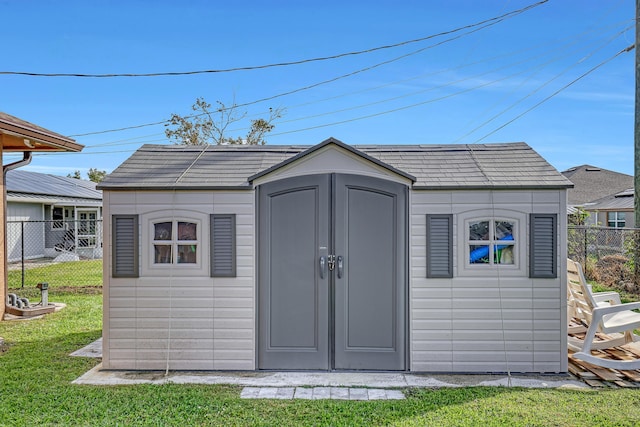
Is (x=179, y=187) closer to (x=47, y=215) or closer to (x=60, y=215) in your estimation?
(x=47, y=215)

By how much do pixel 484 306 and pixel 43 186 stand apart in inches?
768

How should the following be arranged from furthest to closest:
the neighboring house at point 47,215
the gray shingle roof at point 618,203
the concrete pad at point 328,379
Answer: the gray shingle roof at point 618,203, the neighboring house at point 47,215, the concrete pad at point 328,379

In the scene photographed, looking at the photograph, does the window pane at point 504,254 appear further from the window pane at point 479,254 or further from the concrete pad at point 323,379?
the concrete pad at point 323,379

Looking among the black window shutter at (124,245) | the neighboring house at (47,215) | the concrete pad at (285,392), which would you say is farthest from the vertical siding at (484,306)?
the neighboring house at (47,215)

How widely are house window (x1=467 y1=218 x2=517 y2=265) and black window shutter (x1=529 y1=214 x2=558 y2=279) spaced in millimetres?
181

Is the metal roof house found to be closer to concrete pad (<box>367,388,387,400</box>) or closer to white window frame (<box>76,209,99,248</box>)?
concrete pad (<box>367,388,387,400</box>)

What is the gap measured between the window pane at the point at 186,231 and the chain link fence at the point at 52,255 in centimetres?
613

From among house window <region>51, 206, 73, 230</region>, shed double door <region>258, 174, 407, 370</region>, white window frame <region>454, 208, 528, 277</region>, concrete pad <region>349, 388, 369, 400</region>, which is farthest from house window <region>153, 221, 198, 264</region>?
house window <region>51, 206, 73, 230</region>

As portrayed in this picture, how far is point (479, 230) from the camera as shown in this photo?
4.53 meters

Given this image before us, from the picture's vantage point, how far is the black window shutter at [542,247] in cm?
446

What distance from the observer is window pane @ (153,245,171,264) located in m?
4.61

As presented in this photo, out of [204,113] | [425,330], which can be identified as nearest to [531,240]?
[425,330]

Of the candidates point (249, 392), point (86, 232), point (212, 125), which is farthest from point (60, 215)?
point (249, 392)

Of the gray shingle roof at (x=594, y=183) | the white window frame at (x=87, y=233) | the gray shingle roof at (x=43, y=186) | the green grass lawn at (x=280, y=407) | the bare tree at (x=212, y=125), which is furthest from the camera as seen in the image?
the gray shingle roof at (x=594, y=183)
